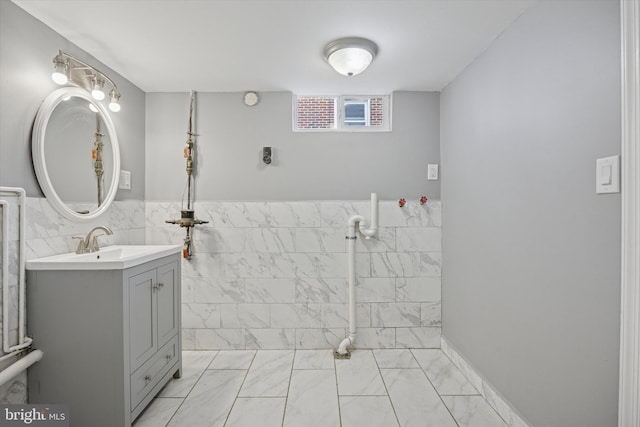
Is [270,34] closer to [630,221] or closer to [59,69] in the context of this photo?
[59,69]

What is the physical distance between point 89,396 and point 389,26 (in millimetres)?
2551

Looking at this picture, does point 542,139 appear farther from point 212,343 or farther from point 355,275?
point 212,343

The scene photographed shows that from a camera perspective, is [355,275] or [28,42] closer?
[28,42]

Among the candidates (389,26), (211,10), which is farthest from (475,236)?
(211,10)

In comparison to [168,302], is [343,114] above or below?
above

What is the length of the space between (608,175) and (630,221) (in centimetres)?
19

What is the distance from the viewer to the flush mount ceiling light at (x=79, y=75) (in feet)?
6.14

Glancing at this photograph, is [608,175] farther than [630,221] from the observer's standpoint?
Yes

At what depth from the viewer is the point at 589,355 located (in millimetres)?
1322

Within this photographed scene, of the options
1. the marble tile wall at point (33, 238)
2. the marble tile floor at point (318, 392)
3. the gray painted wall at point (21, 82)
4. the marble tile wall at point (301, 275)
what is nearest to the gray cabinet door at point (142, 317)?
the marble tile floor at point (318, 392)

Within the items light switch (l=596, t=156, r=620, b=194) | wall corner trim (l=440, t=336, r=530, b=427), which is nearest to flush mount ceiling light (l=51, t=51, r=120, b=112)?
light switch (l=596, t=156, r=620, b=194)

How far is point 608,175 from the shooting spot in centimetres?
122

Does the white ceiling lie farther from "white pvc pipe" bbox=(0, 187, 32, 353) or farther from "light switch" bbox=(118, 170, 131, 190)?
"white pvc pipe" bbox=(0, 187, 32, 353)

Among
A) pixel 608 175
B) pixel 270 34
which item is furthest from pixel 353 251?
pixel 608 175
